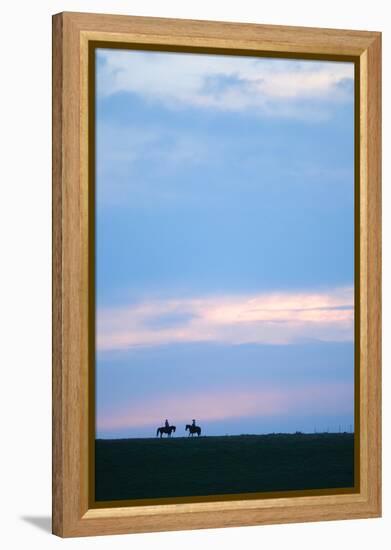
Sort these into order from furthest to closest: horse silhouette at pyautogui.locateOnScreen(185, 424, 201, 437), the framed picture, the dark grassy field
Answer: horse silhouette at pyautogui.locateOnScreen(185, 424, 201, 437), the dark grassy field, the framed picture

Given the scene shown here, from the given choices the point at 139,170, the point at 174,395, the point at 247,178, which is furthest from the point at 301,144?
the point at 174,395

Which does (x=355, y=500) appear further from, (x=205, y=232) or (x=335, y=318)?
(x=205, y=232)

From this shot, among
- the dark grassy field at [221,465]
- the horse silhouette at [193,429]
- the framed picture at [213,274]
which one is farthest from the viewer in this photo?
the horse silhouette at [193,429]

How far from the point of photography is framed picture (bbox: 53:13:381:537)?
8078mm

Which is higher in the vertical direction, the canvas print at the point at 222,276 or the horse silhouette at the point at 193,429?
the canvas print at the point at 222,276

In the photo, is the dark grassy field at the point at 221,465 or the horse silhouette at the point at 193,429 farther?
the horse silhouette at the point at 193,429

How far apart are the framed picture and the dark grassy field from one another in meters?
0.01

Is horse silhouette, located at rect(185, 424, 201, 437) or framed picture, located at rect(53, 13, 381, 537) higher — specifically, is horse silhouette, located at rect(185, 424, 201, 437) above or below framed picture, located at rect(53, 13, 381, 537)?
below

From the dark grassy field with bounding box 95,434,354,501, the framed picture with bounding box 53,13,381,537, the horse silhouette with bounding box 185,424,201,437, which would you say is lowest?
the dark grassy field with bounding box 95,434,354,501

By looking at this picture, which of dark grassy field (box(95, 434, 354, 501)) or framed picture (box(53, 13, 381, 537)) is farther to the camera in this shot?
dark grassy field (box(95, 434, 354, 501))

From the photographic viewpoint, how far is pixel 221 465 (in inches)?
329

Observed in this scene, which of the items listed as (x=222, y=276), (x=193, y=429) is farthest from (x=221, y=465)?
(x=222, y=276)

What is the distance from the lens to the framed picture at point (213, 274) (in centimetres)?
808

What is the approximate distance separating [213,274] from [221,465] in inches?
39.9
